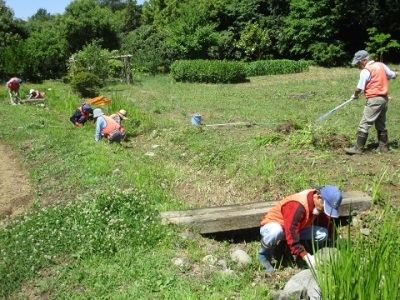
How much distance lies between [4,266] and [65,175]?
2.91 metres

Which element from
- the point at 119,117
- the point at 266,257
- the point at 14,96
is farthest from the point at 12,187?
the point at 14,96

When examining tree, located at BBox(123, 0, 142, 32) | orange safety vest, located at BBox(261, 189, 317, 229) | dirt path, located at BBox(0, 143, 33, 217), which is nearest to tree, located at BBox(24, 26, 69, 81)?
dirt path, located at BBox(0, 143, 33, 217)

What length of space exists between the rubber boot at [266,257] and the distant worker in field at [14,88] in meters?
13.2

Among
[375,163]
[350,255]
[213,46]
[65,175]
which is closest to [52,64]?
[213,46]

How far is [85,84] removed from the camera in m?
16.9

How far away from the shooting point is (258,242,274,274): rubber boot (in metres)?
4.61

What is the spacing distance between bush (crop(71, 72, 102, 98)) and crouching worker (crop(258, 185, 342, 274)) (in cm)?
1353

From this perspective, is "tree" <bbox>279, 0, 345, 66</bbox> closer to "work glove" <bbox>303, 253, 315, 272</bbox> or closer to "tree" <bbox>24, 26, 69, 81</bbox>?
"tree" <bbox>24, 26, 69, 81</bbox>

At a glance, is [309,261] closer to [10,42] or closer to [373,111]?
[373,111]

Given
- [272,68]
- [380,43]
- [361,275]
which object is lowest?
[361,275]

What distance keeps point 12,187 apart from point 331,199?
17.3ft

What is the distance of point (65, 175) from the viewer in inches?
286

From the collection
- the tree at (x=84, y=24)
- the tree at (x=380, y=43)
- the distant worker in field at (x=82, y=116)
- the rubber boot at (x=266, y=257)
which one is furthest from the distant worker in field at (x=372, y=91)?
the tree at (x=84, y=24)

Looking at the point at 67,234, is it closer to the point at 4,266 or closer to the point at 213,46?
the point at 4,266
